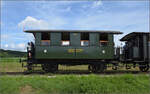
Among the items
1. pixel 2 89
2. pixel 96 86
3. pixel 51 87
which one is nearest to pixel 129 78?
pixel 96 86

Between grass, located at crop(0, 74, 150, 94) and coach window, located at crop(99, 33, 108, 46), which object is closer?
grass, located at crop(0, 74, 150, 94)

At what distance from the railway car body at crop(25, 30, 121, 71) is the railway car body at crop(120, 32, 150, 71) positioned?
1985 mm

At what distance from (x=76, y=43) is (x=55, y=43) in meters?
1.67

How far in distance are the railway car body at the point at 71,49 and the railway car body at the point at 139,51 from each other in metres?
1.98

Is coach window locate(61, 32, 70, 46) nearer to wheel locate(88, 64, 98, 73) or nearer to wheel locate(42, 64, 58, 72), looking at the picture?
wheel locate(42, 64, 58, 72)

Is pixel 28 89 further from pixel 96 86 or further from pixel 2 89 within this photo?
pixel 96 86

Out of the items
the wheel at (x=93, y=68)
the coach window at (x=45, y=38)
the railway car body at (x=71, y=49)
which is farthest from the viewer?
the wheel at (x=93, y=68)

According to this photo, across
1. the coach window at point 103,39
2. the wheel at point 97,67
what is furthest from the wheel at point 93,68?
the coach window at point 103,39

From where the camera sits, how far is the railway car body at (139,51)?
10.5m

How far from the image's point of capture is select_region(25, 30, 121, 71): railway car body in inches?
389

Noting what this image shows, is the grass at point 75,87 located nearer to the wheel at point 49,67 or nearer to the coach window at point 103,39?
the wheel at point 49,67

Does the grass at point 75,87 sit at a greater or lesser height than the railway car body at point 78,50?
lesser

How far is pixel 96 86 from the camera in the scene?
19.7ft

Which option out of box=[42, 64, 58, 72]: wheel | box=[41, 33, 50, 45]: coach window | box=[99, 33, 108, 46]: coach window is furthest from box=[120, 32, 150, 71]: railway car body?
box=[41, 33, 50, 45]: coach window
